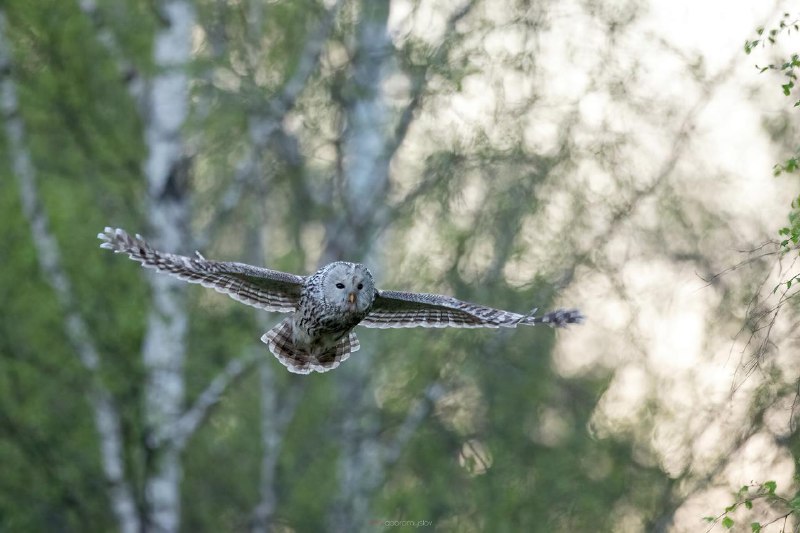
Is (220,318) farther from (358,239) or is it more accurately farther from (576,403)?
(576,403)

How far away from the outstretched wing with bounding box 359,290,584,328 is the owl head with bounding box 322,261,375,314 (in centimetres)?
23

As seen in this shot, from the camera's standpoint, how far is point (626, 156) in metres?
20.2

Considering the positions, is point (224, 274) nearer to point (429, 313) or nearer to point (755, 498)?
point (429, 313)

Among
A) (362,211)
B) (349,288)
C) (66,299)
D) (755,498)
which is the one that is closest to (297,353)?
(349,288)

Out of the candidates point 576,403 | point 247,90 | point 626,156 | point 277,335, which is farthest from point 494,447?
point 277,335

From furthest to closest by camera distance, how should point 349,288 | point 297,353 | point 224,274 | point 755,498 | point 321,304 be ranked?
point 297,353 < point 224,274 < point 321,304 < point 349,288 < point 755,498

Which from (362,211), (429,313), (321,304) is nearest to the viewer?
(321,304)

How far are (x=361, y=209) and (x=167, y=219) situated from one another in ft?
8.55

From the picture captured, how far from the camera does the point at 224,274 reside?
12438mm

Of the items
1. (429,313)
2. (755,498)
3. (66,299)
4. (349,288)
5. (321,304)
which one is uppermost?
(66,299)

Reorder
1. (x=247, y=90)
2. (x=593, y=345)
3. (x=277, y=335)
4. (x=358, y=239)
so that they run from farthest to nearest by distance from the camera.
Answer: (x=593, y=345)
(x=358, y=239)
(x=247, y=90)
(x=277, y=335)

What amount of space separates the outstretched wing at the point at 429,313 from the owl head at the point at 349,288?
0.77 ft

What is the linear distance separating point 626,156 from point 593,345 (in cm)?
499

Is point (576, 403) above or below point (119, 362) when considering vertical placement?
above
